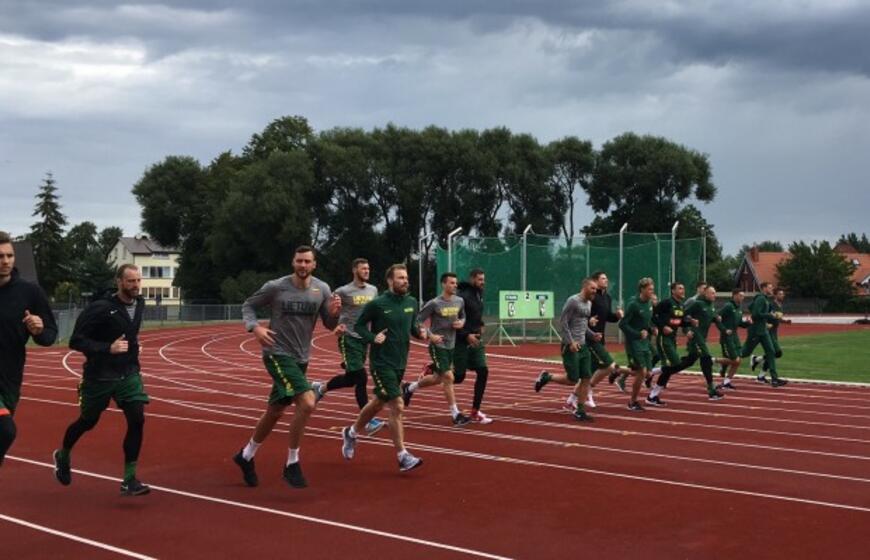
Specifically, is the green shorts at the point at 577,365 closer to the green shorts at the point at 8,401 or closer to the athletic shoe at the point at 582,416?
the athletic shoe at the point at 582,416

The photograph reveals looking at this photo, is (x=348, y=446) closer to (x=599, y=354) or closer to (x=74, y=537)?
(x=74, y=537)

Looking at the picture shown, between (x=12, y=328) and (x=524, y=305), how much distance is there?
26620 mm

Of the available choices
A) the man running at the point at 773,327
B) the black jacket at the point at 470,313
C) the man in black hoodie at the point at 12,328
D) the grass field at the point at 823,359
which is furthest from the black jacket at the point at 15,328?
the grass field at the point at 823,359

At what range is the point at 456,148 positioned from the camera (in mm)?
63500

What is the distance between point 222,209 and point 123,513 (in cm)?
5892

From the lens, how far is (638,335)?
47.2 feet

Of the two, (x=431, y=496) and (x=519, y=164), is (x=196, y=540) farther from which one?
(x=519, y=164)

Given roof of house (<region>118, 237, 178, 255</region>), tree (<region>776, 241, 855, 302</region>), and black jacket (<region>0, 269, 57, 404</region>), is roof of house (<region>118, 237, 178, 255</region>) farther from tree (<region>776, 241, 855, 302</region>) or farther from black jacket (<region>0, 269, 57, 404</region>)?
black jacket (<region>0, 269, 57, 404</region>)

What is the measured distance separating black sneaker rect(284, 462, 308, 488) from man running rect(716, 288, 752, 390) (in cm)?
1052

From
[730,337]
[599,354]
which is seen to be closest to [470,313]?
[599,354]

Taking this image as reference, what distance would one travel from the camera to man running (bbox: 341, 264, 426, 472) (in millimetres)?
9172

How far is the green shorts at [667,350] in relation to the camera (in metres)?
15.4

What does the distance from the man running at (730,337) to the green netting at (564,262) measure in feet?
47.0

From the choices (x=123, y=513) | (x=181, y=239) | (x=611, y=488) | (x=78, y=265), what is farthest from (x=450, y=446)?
(x=78, y=265)
